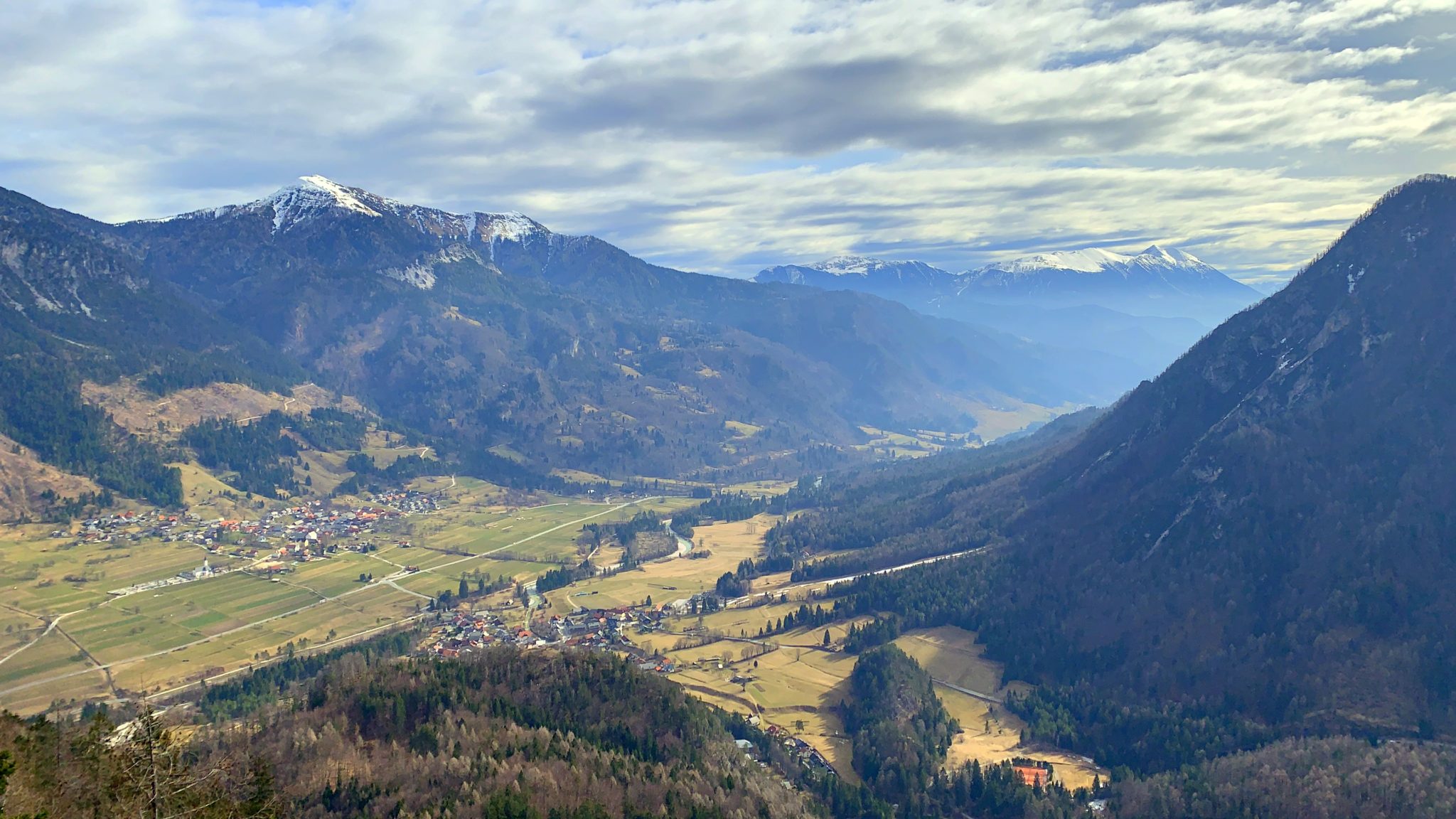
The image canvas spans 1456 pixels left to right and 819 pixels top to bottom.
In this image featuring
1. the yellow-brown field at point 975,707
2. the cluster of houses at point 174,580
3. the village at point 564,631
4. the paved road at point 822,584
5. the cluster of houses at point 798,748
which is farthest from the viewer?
the paved road at point 822,584

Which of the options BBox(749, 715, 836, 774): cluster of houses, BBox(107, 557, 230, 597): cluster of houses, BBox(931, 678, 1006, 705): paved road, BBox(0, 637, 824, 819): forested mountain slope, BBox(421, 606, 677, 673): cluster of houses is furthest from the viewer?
BBox(107, 557, 230, 597): cluster of houses

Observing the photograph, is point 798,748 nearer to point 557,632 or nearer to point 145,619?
point 557,632

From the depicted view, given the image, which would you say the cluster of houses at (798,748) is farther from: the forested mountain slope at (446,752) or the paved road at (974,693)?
the paved road at (974,693)

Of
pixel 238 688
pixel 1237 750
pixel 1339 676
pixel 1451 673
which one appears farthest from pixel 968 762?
pixel 238 688

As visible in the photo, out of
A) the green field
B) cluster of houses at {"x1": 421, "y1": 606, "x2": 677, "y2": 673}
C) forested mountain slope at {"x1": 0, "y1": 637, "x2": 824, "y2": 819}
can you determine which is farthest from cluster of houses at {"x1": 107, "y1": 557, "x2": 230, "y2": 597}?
forested mountain slope at {"x1": 0, "y1": 637, "x2": 824, "y2": 819}

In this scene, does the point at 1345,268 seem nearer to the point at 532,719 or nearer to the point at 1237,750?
the point at 1237,750

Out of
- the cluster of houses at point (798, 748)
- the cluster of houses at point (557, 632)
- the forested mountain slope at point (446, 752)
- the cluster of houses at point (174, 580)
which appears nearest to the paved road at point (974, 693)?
the cluster of houses at point (798, 748)

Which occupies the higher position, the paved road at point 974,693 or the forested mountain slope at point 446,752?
Result: the forested mountain slope at point 446,752

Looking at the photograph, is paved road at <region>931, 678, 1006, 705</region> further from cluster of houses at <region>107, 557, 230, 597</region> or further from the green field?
cluster of houses at <region>107, 557, 230, 597</region>

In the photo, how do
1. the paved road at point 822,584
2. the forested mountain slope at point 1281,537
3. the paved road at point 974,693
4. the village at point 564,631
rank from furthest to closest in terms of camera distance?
the paved road at point 822,584
the village at point 564,631
the paved road at point 974,693
the forested mountain slope at point 1281,537

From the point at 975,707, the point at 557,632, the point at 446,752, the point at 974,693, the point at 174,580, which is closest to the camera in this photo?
the point at 446,752

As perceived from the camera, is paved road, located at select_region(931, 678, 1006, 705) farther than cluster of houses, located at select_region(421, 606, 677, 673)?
No

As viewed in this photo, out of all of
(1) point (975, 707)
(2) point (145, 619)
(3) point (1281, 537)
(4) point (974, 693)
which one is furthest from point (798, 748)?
(2) point (145, 619)
